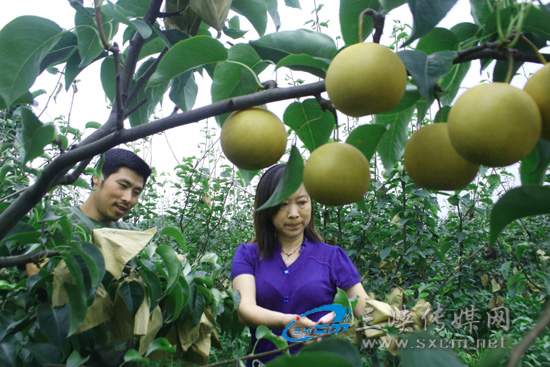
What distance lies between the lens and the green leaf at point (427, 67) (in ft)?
1.44

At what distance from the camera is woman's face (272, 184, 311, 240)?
73.7 inches

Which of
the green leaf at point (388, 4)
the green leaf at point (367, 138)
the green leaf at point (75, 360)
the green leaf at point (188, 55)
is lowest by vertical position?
the green leaf at point (75, 360)

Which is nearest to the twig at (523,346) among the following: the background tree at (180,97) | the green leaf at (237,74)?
the background tree at (180,97)

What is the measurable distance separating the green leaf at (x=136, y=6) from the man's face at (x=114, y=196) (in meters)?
1.23

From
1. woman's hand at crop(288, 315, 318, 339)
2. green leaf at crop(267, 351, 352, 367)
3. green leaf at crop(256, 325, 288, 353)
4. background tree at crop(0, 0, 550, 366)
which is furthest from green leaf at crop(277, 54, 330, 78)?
woman's hand at crop(288, 315, 318, 339)

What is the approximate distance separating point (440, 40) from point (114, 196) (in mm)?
1646

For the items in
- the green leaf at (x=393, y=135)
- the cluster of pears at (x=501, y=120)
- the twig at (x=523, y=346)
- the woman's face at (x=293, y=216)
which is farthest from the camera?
the woman's face at (x=293, y=216)

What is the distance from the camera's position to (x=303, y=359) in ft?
0.87

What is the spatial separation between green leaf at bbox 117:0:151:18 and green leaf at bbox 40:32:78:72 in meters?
0.10

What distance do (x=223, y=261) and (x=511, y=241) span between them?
1986 millimetres

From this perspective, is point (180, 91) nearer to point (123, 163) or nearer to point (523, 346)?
point (523, 346)

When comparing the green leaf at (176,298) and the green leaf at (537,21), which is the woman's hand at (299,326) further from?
the green leaf at (537,21)

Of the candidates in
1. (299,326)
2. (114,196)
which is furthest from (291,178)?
(114,196)

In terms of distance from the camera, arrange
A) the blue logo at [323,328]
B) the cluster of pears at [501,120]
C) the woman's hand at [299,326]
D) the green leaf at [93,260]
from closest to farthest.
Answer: the cluster of pears at [501,120]
the green leaf at [93,260]
the blue logo at [323,328]
the woman's hand at [299,326]
